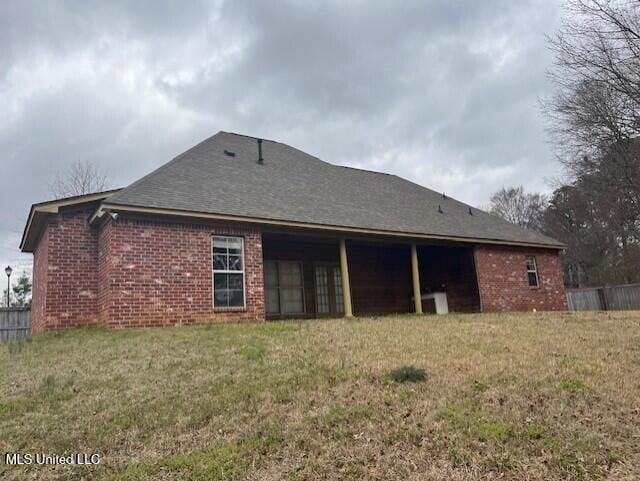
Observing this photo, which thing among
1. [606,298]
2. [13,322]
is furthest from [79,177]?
[606,298]

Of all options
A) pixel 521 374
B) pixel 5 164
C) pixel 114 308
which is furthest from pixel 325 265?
pixel 5 164

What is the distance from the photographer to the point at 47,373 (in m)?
7.30

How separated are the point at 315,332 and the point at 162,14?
821cm

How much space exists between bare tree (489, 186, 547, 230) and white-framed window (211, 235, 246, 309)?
112 feet

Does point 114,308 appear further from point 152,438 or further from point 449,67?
point 449,67

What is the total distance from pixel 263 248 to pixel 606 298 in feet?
54.8

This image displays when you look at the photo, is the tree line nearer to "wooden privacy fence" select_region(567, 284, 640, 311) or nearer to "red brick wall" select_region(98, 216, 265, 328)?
"wooden privacy fence" select_region(567, 284, 640, 311)

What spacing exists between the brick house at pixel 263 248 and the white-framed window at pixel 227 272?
25mm

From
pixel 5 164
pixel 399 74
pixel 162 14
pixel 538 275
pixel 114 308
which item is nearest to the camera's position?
pixel 114 308

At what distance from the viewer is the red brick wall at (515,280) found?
1678cm

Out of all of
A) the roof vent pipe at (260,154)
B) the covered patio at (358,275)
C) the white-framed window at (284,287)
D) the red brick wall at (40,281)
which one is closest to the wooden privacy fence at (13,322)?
the red brick wall at (40,281)

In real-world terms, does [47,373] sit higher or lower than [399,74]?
lower

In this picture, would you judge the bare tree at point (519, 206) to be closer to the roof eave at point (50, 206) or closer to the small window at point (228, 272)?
the small window at point (228, 272)

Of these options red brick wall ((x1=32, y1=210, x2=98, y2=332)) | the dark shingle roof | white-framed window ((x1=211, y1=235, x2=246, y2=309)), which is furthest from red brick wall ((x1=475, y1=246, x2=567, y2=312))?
red brick wall ((x1=32, y1=210, x2=98, y2=332))
